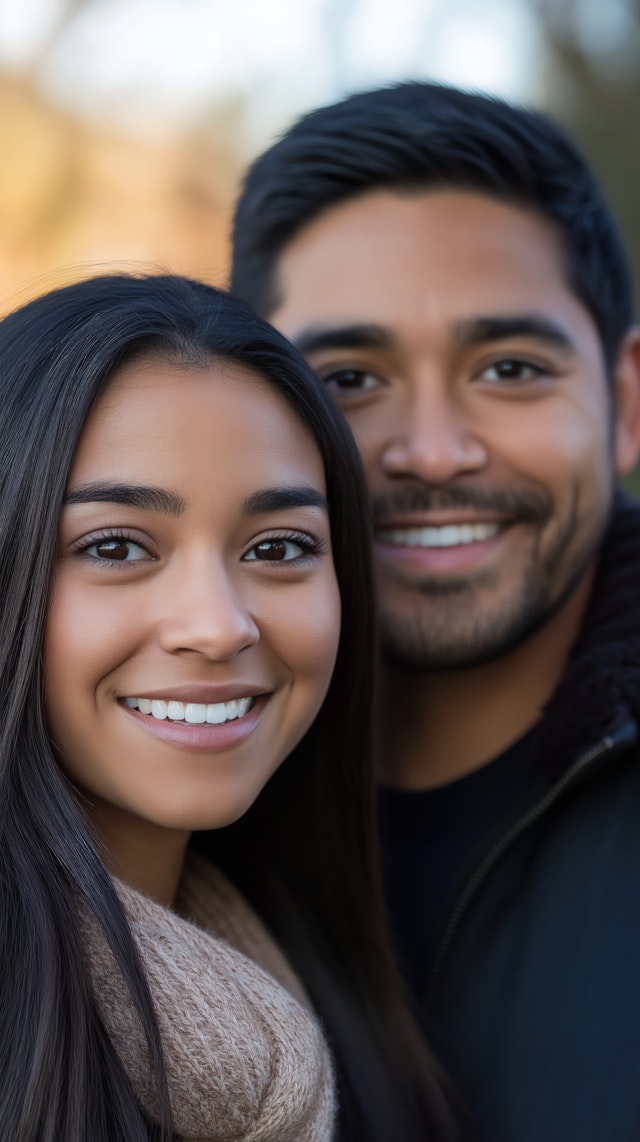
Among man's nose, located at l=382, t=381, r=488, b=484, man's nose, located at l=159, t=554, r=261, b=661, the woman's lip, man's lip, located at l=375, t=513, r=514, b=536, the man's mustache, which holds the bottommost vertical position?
the woman's lip

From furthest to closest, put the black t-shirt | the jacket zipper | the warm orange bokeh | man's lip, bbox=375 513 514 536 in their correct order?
the warm orange bokeh
man's lip, bbox=375 513 514 536
the black t-shirt
the jacket zipper

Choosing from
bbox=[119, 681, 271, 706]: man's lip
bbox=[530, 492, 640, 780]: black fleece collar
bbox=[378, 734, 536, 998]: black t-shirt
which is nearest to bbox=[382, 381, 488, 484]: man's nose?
bbox=[530, 492, 640, 780]: black fleece collar

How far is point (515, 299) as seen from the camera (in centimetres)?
286

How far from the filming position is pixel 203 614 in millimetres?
1892

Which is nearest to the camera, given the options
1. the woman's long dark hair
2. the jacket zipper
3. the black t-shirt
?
the woman's long dark hair

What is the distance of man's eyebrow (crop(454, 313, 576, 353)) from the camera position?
2.80 m

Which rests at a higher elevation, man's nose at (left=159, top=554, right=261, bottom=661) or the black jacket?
man's nose at (left=159, top=554, right=261, bottom=661)

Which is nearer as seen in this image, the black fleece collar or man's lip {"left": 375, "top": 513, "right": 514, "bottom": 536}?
the black fleece collar

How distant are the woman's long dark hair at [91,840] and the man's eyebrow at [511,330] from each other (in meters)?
0.59

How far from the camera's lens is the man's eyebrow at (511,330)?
9.18ft

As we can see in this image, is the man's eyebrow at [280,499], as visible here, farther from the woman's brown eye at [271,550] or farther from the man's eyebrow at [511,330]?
the man's eyebrow at [511,330]

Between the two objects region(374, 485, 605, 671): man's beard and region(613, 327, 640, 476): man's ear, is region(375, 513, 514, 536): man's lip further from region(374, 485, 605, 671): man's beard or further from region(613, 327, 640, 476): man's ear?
region(613, 327, 640, 476): man's ear

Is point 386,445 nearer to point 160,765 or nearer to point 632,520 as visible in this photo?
point 632,520

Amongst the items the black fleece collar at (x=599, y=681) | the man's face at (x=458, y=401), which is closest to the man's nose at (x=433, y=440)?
the man's face at (x=458, y=401)
